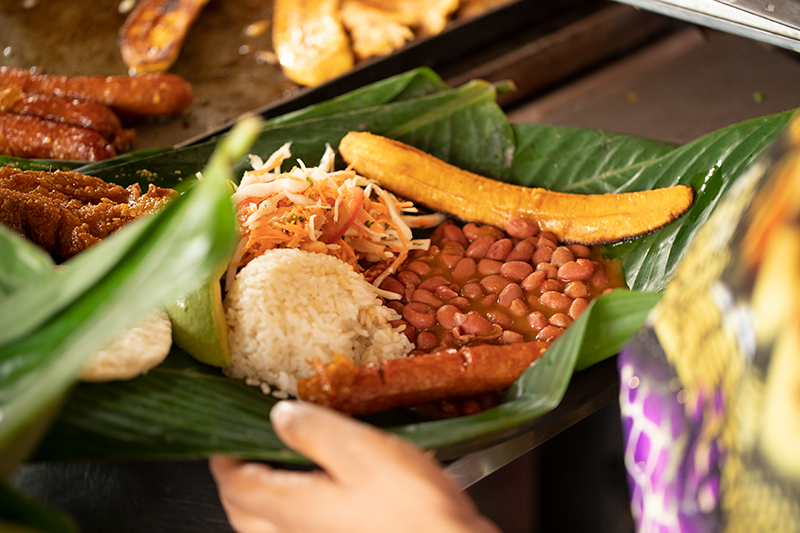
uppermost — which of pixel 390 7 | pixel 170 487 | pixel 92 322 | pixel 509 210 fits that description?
pixel 92 322

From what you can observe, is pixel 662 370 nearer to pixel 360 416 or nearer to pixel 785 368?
pixel 785 368

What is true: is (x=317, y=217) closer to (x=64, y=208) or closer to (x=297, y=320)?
(x=297, y=320)

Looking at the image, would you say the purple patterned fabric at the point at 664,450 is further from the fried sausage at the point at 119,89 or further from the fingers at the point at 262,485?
the fried sausage at the point at 119,89

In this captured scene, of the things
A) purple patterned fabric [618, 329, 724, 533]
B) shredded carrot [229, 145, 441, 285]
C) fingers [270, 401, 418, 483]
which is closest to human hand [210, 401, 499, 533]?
fingers [270, 401, 418, 483]

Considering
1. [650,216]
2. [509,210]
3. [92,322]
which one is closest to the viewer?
[92,322]

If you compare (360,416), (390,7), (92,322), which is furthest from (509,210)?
(390,7)

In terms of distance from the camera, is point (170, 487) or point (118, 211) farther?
point (118, 211)

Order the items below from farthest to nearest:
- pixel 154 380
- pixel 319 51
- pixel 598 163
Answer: pixel 319 51 < pixel 598 163 < pixel 154 380
